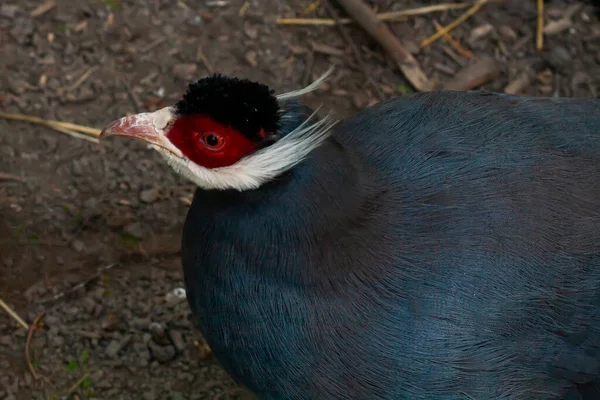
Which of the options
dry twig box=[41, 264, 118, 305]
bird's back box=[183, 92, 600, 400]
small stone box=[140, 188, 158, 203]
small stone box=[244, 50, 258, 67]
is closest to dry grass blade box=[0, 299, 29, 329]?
dry twig box=[41, 264, 118, 305]

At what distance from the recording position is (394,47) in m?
4.38

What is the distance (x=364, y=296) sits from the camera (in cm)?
244

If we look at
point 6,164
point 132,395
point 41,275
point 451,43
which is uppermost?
point 451,43

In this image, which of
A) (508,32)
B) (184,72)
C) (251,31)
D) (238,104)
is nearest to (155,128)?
(238,104)

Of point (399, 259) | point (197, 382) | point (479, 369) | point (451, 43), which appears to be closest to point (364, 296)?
point (399, 259)

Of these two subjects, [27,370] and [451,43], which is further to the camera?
[451,43]

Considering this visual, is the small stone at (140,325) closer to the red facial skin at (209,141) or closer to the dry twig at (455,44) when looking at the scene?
the red facial skin at (209,141)

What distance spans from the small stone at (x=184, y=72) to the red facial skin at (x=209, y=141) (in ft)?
6.17

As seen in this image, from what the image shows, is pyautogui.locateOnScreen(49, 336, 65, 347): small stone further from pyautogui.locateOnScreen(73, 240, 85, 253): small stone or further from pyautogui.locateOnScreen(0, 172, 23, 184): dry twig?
pyautogui.locateOnScreen(0, 172, 23, 184): dry twig

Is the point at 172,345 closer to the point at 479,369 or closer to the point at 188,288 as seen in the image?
the point at 188,288

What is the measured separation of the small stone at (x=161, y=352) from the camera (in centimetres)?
335

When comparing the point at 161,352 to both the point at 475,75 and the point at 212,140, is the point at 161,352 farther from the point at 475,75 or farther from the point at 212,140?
the point at 475,75

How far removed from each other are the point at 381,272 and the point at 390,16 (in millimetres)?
2546

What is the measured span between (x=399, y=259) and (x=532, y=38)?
2689 mm
